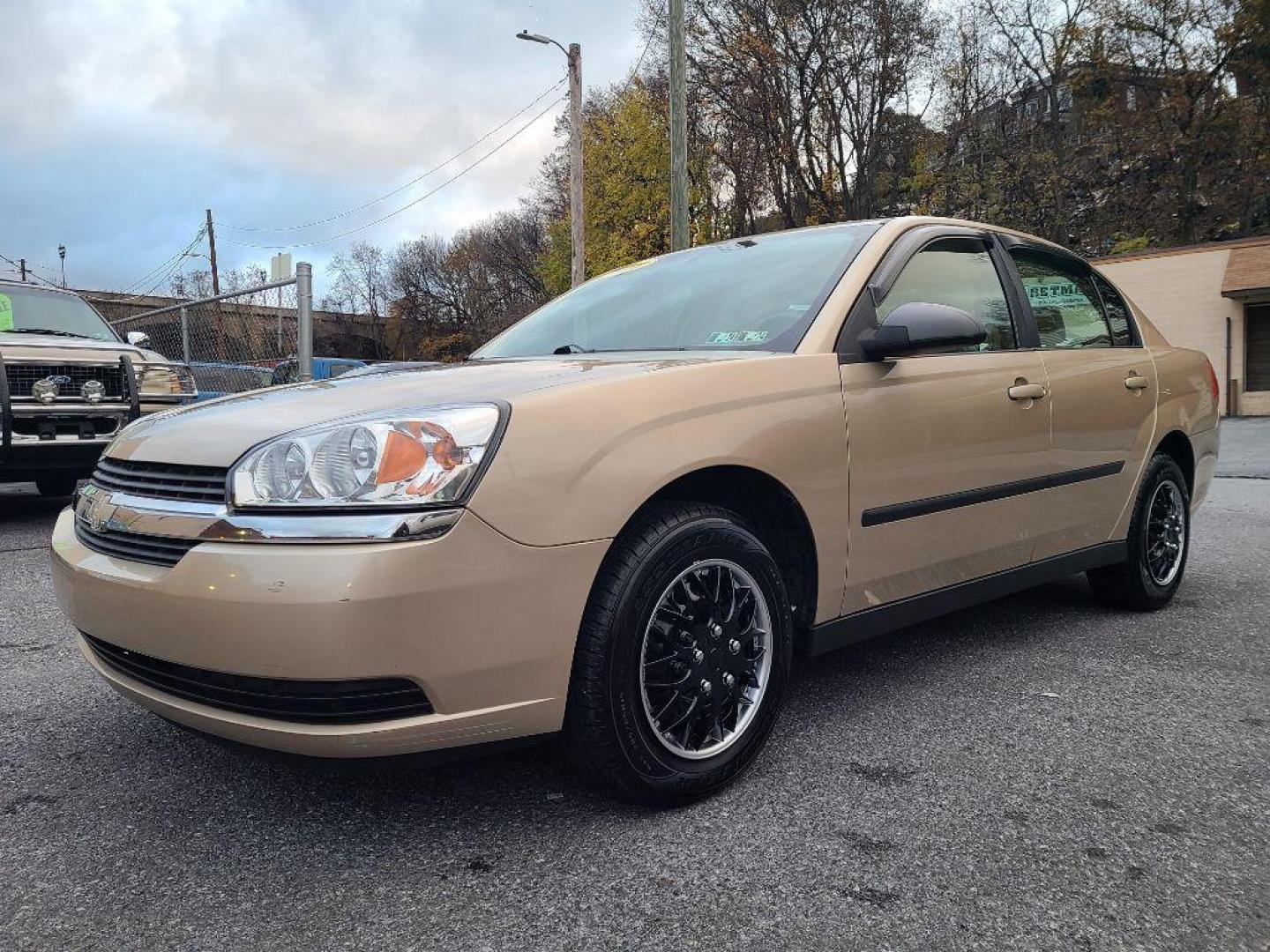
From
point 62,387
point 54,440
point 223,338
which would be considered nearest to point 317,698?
point 54,440

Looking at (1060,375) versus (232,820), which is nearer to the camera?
(232,820)

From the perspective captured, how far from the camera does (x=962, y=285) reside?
3.25 metres

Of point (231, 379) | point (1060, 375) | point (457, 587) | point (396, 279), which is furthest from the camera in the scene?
point (396, 279)

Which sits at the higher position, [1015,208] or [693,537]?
[1015,208]

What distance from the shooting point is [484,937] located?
5.51 feet

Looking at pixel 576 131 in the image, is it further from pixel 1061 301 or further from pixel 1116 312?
pixel 1061 301

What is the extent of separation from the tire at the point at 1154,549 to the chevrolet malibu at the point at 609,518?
31.5 inches

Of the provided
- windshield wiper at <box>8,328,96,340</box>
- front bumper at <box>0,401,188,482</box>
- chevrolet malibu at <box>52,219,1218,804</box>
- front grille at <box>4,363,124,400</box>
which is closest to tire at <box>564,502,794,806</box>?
chevrolet malibu at <box>52,219,1218,804</box>

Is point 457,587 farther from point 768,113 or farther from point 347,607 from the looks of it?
point 768,113

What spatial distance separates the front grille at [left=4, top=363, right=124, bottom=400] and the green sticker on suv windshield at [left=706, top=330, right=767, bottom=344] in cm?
540

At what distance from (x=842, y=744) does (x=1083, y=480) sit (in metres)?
1.61

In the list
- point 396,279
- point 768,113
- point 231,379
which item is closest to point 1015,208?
point 768,113

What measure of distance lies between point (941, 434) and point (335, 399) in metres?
1.75

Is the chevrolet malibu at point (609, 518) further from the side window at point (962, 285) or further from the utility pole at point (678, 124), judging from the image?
the utility pole at point (678, 124)
